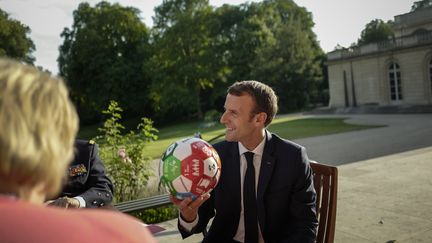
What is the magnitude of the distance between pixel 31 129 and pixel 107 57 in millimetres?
51589

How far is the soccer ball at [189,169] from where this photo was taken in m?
2.53

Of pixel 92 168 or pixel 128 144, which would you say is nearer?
pixel 92 168

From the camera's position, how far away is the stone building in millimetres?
34094

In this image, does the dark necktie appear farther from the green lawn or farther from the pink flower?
the green lawn

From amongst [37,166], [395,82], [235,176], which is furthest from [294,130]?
[37,166]

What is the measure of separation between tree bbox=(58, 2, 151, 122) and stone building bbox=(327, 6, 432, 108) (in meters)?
23.8

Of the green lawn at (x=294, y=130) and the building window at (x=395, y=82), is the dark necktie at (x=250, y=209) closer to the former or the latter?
the green lawn at (x=294, y=130)

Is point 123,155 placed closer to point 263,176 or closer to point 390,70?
point 263,176

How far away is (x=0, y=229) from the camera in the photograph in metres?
0.85

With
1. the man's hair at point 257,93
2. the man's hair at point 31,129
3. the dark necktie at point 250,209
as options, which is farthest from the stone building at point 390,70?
the man's hair at point 31,129

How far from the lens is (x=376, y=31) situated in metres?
→ 63.9

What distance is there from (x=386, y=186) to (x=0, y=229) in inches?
306

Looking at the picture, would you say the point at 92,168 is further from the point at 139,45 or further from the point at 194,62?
the point at 139,45

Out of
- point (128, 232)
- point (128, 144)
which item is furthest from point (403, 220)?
point (128, 232)
